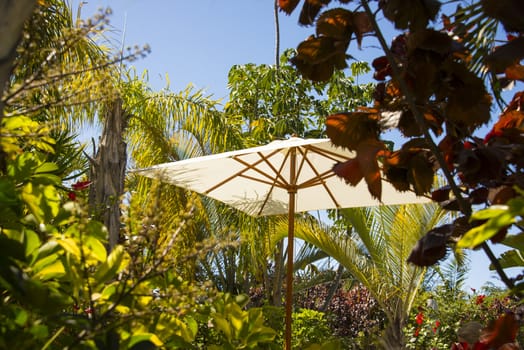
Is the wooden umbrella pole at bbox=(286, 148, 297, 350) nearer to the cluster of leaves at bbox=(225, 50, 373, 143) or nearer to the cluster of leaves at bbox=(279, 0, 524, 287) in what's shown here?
the cluster of leaves at bbox=(279, 0, 524, 287)

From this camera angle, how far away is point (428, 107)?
1.24m

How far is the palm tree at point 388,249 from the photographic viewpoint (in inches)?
284

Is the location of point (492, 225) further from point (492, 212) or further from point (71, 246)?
point (71, 246)

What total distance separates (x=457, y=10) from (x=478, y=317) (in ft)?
29.3

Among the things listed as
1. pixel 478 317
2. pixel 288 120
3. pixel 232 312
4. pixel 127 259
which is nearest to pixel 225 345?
pixel 232 312

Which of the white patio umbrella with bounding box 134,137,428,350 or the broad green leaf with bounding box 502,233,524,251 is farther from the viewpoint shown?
the white patio umbrella with bounding box 134,137,428,350

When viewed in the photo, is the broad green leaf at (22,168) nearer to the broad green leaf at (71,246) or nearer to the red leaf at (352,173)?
the broad green leaf at (71,246)

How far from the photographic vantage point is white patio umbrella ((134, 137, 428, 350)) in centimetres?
477

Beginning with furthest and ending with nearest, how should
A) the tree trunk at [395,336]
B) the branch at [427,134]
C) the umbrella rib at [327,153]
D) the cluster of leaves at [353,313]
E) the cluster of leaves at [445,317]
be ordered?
the cluster of leaves at [353,313], the cluster of leaves at [445,317], the tree trunk at [395,336], the umbrella rib at [327,153], the branch at [427,134]

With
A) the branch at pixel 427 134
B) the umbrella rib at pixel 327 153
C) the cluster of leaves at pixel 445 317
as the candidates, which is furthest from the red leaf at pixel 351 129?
the cluster of leaves at pixel 445 317

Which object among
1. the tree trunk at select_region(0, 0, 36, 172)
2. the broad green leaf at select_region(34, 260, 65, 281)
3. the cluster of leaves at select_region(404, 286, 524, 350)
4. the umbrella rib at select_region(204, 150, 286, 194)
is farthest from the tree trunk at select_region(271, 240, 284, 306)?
the tree trunk at select_region(0, 0, 36, 172)

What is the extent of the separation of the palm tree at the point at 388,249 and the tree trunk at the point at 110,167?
2.97 metres

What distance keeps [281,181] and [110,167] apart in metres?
1.61

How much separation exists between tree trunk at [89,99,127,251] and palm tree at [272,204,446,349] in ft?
9.73
